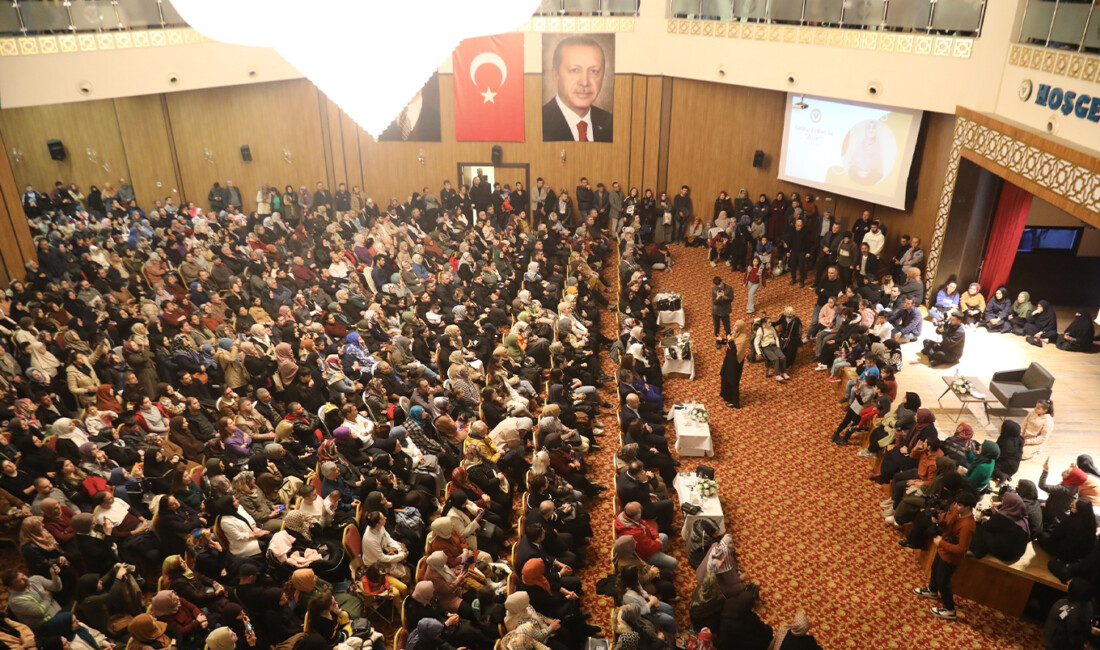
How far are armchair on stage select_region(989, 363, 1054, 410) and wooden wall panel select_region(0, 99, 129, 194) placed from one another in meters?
17.4

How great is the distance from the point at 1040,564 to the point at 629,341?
5376 millimetres

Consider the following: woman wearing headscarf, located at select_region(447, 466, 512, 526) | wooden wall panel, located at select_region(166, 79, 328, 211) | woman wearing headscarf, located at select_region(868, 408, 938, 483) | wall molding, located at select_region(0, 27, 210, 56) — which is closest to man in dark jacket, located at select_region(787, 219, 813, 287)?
woman wearing headscarf, located at select_region(868, 408, 938, 483)

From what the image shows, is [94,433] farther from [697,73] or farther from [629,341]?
[697,73]

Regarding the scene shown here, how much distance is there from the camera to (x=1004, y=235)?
36.9 feet

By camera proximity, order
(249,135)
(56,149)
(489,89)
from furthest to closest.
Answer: (249,135), (489,89), (56,149)

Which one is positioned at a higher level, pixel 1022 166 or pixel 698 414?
pixel 1022 166

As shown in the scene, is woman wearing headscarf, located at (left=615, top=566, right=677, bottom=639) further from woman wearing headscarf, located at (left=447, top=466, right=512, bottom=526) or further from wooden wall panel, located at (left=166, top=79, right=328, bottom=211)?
wooden wall panel, located at (left=166, top=79, right=328, bottom=211)

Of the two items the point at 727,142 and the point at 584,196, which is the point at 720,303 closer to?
the point at 727,142

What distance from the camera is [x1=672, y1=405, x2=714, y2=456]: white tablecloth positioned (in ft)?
28.4

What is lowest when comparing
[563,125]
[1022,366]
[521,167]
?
[1022,366]

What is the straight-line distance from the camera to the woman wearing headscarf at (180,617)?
521 centimetres

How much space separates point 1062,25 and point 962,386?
431 centimetres

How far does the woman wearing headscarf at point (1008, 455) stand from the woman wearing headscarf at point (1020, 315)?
4440 millimetres

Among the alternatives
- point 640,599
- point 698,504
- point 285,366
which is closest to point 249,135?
point 285,366
